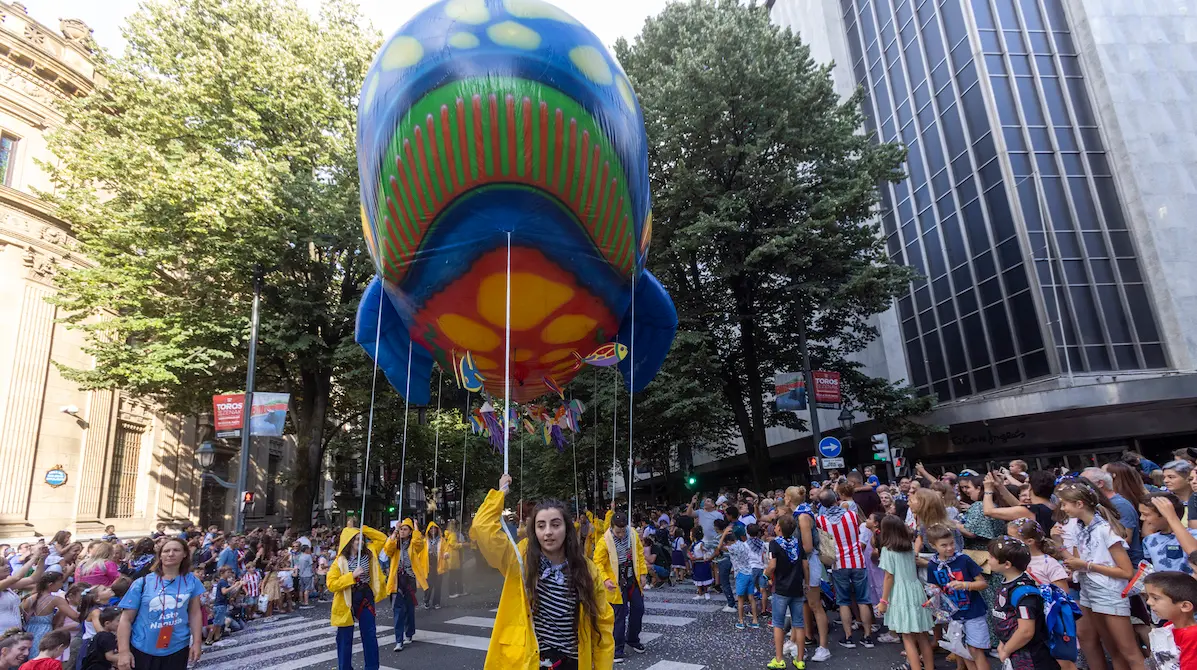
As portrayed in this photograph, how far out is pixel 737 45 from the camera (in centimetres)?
1711

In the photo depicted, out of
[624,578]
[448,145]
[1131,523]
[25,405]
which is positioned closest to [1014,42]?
[1131,523]

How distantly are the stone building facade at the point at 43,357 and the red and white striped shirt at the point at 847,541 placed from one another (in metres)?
19.7

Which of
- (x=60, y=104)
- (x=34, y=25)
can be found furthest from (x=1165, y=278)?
(x=34, y=25)

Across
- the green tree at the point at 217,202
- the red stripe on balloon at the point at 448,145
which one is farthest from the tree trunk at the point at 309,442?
the red stripe on balloon at the point at 448,145

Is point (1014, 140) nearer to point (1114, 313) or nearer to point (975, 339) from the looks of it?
point (1114, 313)

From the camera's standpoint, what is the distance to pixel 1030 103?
805 inches

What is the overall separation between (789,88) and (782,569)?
13865 mm

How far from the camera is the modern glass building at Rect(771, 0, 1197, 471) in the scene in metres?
18.7

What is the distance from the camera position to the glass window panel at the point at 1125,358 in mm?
18609

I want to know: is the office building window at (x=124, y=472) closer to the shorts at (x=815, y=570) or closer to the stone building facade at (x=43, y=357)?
the stone building facade at (x=43, y=357)

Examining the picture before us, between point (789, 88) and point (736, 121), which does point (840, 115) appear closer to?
point (789, 88)

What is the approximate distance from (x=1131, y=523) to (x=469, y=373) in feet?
19.3

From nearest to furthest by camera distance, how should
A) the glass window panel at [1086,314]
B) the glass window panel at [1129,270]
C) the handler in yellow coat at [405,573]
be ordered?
the handler in yellow coat at [405,573]
the glass window panel at [1086,314]
the glass window panel at [1129,270]

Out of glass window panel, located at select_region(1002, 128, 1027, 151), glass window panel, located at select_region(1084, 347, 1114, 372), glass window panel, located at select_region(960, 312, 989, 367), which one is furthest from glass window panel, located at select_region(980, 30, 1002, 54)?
glass window panel, located at select_region(1084, 347, 1114, 372)
